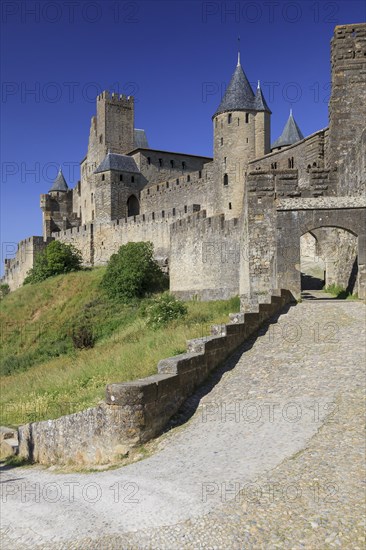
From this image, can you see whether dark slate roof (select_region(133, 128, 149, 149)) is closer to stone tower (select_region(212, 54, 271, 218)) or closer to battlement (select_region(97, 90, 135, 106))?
battlement (select_region(97, 90, 135, 106))

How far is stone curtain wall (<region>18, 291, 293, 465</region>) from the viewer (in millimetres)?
6879

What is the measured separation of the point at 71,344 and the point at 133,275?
8.00m

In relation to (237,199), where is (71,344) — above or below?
below

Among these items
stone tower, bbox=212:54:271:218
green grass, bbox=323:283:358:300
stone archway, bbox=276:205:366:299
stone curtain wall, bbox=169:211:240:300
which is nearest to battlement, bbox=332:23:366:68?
stone archway, bbox=276:205:366:299

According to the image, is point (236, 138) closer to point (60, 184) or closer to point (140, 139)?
point (140, 139)

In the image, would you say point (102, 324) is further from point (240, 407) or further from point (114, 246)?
point (240, 407)

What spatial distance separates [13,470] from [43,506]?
8.04ft

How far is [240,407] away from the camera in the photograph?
A: 7457 millimetres

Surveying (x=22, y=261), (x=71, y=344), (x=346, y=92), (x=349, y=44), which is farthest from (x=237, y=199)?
(x=22, y=261)

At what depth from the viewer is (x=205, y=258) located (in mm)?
26859

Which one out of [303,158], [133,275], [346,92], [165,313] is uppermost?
[346,92]

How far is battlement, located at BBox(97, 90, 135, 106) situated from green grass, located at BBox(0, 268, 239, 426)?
73.3ft

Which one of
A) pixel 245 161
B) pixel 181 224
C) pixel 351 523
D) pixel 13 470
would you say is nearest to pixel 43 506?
pixel 13 470

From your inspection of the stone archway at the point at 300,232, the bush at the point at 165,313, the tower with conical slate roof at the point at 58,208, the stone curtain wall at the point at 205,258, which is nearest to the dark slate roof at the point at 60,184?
the tower with conical slate roof at the point at 58,208
